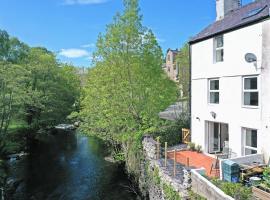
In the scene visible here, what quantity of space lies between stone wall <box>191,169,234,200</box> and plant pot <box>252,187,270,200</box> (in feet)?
4.05

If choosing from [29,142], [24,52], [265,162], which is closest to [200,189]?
[265,162]

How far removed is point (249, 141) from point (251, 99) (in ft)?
7.55

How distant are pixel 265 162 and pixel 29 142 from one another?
3204 cm

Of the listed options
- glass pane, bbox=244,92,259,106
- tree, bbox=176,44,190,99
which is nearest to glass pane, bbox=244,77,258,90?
glass pane, bbox=244,92,259,106

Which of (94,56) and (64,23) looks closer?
(94,56)

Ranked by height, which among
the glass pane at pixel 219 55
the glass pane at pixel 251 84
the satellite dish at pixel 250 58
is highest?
Result: the glass pane at pixel 219 55

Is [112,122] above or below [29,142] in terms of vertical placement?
above

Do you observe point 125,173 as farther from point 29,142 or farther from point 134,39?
point 29,142

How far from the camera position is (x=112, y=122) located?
73.8 ft

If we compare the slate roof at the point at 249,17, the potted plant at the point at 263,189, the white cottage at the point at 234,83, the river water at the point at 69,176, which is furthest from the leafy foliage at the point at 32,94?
the potted plant at the point at 263,189

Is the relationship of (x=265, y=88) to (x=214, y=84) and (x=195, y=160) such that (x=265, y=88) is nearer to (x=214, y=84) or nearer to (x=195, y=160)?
(x=214, y=84)

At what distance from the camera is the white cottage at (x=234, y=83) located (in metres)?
13.4

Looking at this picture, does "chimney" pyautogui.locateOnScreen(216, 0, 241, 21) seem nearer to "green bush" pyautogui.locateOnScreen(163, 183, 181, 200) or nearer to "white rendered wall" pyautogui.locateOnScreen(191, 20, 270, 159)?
"white rendered wall" pyautogui.locateOnScreen(191, 20, 270, 159)

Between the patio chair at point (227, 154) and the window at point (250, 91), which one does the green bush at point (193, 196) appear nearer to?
the patio chair at point (227, 154)
